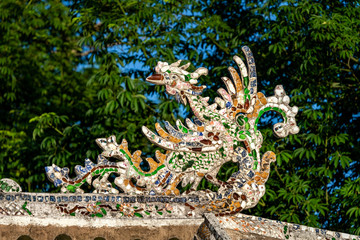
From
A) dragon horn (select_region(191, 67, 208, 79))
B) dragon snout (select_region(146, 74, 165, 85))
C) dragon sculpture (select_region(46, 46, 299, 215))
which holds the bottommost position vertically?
dragon sculpture (select_region(46, 46, 299, 215))

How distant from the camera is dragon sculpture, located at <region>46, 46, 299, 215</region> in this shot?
7.19 m

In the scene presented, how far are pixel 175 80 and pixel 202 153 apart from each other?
2.72ft

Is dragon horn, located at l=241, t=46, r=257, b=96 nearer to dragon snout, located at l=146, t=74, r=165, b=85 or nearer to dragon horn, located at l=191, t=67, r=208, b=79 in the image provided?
dragon horn, located at l=191, t=67, r=208, b=79

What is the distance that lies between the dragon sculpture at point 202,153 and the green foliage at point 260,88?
236 cm

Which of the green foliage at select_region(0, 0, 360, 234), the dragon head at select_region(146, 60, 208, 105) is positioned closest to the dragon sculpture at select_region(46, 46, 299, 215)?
the dragon head at select_region(146, 60, 208, 105)

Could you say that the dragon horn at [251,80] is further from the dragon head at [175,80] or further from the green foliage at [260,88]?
the green foliage at [260,88]

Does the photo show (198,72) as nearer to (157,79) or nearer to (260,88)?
(157,79)

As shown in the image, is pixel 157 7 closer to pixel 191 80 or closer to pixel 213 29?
pixel 213 29

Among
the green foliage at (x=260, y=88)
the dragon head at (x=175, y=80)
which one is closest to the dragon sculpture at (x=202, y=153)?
the dragon head at (x=175, y=80)

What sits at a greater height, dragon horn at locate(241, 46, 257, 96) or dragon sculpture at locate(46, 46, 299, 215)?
dragon horn at locate(241, 46, 257, 96)

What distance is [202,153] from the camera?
7.45 meters

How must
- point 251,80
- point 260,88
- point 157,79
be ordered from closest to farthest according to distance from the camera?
point 157,79
point 251,80
point 260,88

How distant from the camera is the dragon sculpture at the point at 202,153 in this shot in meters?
7.19

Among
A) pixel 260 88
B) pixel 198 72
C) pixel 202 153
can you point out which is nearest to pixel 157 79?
pixel 198 72
